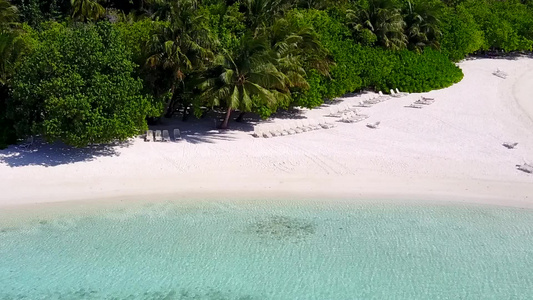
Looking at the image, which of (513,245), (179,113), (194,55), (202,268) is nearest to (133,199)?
(202,268)

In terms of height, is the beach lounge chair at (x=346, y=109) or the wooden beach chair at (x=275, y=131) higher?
the beach lounge chair at (x=346, y=109)

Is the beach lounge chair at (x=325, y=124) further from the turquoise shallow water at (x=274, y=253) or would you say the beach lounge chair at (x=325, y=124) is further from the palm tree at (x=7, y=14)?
the palm tree at (x=7, y=14)

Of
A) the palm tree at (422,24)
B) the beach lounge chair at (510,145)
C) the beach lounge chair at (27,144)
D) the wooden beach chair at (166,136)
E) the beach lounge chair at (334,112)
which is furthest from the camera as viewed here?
the palm tree at (422,24)

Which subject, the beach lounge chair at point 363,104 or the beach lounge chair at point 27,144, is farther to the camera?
the beach lounge chair at point 363,104

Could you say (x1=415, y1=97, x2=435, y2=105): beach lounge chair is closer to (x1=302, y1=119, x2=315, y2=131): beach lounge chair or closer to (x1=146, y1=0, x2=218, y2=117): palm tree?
(x1=302, y1=119, x2=315, y2=131): beach lounge chair

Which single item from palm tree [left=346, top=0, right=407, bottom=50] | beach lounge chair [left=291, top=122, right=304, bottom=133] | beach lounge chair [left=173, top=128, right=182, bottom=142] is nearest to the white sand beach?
beach lounge chair [left=173, top=128, right=182, bottom=142]

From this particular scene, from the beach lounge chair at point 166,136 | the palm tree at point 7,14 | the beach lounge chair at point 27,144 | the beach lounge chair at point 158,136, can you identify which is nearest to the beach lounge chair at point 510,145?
the beach lounge chair at point 166,136
